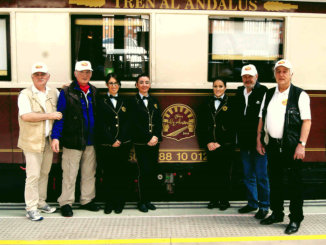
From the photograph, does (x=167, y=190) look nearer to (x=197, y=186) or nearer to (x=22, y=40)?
(x=197, y=186)

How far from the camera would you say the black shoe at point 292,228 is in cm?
374

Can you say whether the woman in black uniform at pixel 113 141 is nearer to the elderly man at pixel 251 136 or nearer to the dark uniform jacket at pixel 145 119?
the dark uniform jacket at pixel 145 119

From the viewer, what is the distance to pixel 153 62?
451cm

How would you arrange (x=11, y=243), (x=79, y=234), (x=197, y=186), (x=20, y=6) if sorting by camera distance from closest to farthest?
(x=11, y=243), (x=79, y=234), (x=20, y=6), (x=197, y=186)

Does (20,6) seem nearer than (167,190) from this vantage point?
Yes

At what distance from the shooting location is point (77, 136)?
13.7 ft

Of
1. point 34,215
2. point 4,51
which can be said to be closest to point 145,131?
point 34,215

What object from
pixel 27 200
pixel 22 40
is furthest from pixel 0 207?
pixel 22 40

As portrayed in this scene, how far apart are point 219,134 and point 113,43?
69.9 inches

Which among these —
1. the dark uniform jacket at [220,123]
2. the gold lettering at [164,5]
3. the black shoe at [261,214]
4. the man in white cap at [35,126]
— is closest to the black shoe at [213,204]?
the black shoe at [261,214]

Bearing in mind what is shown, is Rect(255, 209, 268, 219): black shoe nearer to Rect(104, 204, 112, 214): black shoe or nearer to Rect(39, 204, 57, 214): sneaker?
Rect(104, 204, 112, 214): black shoe

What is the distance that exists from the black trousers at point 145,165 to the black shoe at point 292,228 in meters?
1.66

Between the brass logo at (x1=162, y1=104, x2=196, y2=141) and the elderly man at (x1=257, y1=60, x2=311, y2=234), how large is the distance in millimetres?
962

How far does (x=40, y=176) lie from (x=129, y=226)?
1.31 metres
